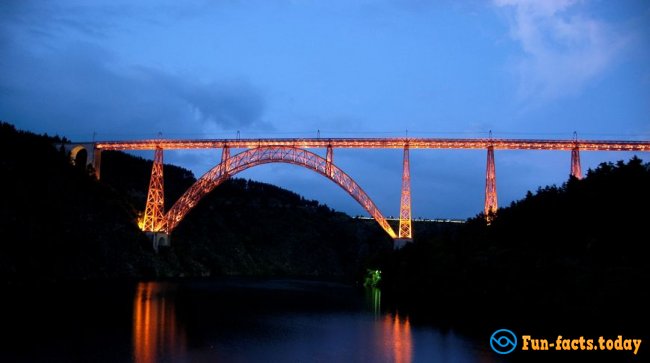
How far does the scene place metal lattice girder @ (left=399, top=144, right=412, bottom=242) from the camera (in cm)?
4128

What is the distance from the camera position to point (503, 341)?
18562 millimetres

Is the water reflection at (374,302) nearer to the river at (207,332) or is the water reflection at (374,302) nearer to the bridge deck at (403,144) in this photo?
the river at (207,332)

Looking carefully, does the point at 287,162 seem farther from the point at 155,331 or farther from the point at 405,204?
the point at 155,331

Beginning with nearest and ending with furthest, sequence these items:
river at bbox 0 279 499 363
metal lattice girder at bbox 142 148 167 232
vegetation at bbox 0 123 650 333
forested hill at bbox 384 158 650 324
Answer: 1. river at bbox 0 279 499 363
2. forested hill at bbox 384 158 650 324
3. vegetation at bbox 0 123 650 333
4. metal lattice girder at bbox 142 148 167 232

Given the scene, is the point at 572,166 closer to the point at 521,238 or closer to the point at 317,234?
the point at 521,238

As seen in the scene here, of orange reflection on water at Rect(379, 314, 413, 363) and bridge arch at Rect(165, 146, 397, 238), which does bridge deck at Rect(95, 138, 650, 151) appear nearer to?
bridge arch at Rect(165, 146, 397, 238)

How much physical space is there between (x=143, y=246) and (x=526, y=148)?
3377 centimetres

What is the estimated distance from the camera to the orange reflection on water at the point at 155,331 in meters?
15.4

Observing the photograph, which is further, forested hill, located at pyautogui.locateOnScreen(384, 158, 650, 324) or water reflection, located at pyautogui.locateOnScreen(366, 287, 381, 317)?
water reflection, located at pyautogui.locateOnScreen(366, 287, 381, 317)

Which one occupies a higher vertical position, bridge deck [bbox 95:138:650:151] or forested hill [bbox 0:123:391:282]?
bridge deck [bbox 95:138:650:151]

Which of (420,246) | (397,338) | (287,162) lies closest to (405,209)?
(420,246)

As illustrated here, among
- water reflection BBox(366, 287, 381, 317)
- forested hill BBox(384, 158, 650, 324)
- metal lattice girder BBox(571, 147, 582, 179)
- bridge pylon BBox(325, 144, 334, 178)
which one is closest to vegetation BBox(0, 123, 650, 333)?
forested hill BBox(384, 158, 650, 324)

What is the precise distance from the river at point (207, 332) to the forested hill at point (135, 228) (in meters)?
9.59

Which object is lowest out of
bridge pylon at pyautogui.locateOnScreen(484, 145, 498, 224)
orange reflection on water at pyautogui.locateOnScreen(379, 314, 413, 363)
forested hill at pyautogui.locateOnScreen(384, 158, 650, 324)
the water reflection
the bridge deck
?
the water reflection
